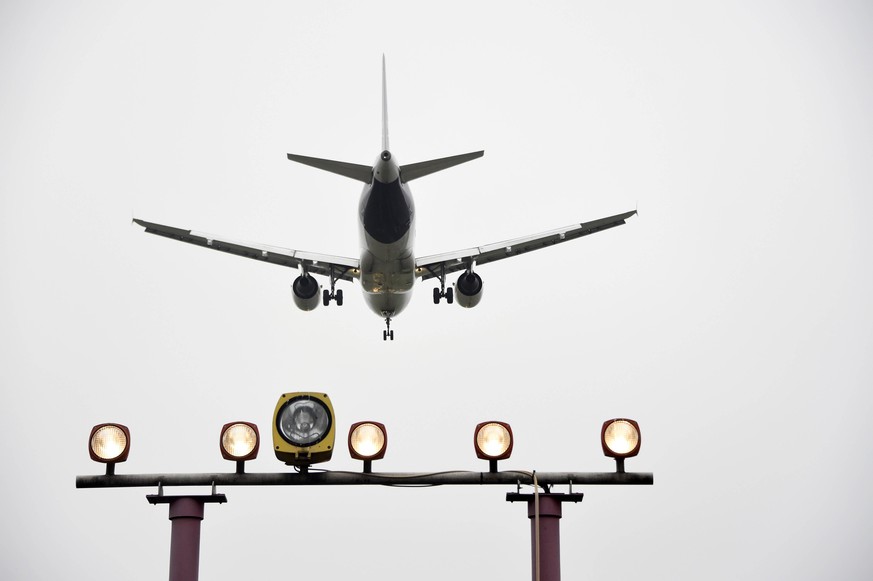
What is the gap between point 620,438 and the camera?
9.01 m

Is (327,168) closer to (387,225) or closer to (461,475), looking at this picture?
(387,225)

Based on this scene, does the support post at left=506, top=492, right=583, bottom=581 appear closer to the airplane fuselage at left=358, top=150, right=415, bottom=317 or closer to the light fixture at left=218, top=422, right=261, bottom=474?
the light fixture at left=218, top=422, right=261, bottom=474

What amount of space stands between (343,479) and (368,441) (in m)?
0.57

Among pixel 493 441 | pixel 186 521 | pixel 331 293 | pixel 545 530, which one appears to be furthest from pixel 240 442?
pixel 331 293

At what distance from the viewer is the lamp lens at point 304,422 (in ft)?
29.7

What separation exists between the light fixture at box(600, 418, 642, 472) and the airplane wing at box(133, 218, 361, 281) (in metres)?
40.9

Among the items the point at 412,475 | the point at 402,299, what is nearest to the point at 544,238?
the point at 402,299

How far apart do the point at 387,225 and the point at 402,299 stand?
26.7ft

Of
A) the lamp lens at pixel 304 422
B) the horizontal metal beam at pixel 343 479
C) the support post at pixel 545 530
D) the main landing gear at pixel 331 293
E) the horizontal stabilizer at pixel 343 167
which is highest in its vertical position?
the horizontal stabilizer at pixel 343 167

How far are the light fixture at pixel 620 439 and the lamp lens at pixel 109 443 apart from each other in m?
4.06

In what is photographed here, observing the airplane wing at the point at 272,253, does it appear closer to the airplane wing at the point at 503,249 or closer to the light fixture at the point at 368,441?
the airplane wing at the point at 503,249

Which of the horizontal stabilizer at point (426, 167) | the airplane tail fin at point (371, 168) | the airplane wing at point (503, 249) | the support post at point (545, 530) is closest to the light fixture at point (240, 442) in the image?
the support post at point (545, 530)

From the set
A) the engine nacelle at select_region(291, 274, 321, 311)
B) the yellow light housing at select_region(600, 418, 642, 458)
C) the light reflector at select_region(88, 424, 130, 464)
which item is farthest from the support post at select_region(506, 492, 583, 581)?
the engine nacelle at select_region(291, 274, 321, 311)

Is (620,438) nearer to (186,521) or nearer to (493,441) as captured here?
(493,441)
